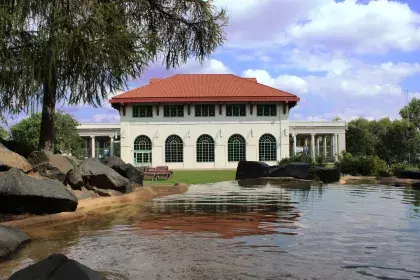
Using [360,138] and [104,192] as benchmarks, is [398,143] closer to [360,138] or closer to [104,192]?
[360,138]

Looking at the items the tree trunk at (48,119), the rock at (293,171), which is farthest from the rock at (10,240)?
the rock at (293,171)

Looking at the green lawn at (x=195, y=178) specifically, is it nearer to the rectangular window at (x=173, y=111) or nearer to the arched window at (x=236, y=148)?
the rectangular window at (x=173, y=111)

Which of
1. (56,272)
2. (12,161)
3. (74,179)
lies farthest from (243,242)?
(74,179)

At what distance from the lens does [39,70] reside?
46.3 ft

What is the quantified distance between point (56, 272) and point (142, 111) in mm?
50102

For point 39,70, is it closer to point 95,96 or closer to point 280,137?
point 95,96

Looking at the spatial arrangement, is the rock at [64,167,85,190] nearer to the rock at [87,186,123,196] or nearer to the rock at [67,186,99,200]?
the rock at [67,186,99,200]

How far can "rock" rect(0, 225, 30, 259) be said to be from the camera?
7122 millimetres

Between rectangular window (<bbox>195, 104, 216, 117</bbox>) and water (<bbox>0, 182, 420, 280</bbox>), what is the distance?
4072cm

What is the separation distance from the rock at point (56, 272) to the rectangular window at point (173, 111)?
1957 inches

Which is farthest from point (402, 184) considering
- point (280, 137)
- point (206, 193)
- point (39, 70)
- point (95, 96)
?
point (280, 137)

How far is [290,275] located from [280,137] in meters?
48.6

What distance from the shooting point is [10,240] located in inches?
295

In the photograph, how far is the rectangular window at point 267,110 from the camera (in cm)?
5381
